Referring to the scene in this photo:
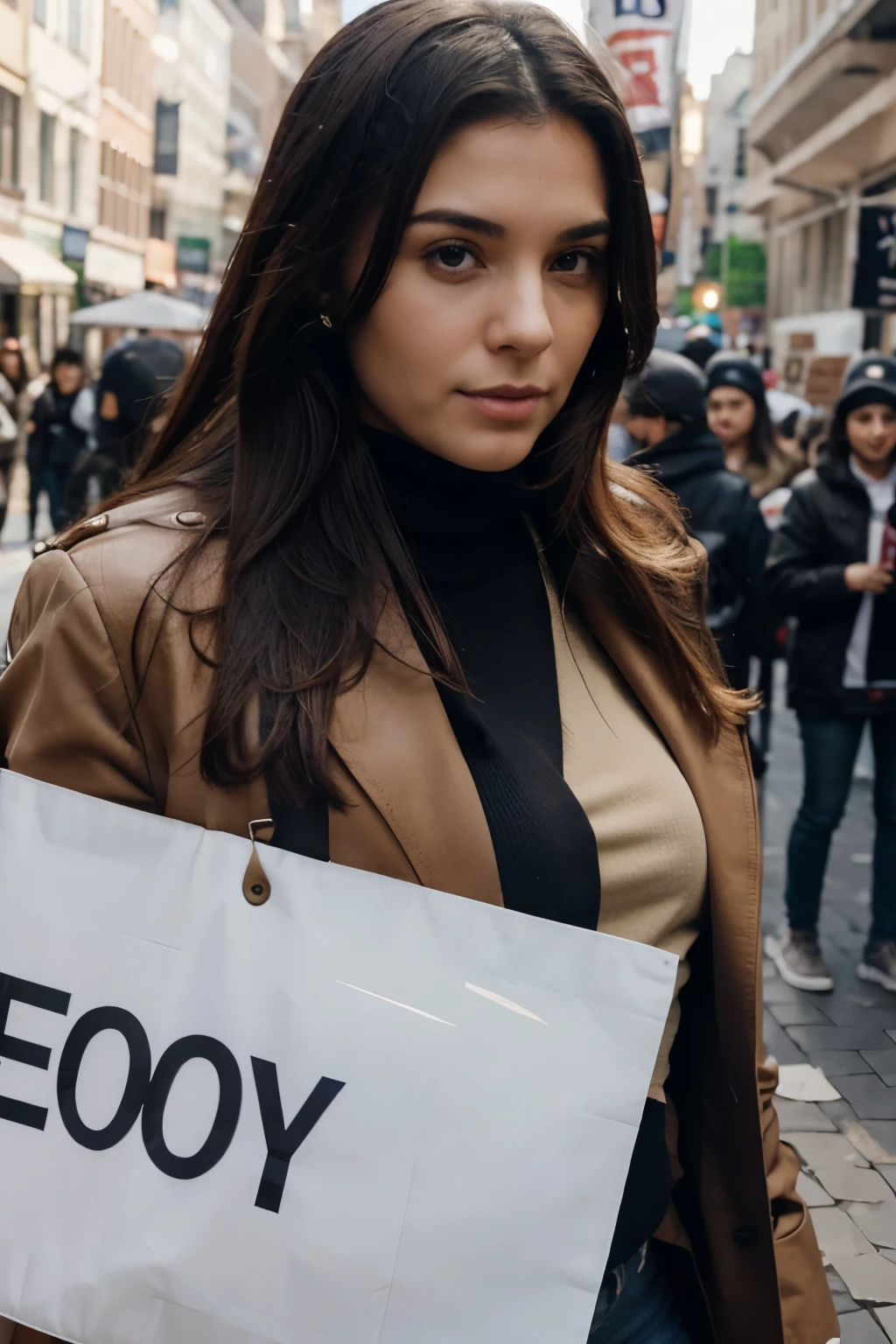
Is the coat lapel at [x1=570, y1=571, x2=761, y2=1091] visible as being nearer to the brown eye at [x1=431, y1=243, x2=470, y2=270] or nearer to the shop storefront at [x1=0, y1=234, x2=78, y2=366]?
the brown eye at [x1=431, y1=243, x2=470, y2=270]

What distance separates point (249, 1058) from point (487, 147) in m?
0.89

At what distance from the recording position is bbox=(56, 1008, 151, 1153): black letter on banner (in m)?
1.28

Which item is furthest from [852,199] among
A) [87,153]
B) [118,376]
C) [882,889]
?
[882,889]

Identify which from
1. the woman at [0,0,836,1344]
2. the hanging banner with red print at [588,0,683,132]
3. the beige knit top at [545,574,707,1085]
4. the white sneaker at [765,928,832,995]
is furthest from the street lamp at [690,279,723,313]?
the beige knit top at [545,574,707,1085]

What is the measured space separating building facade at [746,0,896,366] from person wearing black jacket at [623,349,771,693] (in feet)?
27.5

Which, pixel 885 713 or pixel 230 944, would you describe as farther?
pixel 885 713

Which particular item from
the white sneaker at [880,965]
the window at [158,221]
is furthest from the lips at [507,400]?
the window at [158,221]

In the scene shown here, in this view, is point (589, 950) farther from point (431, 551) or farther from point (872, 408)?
point (872, 408)

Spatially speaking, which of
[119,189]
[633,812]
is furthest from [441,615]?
[119,189]

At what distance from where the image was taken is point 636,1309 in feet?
5.08

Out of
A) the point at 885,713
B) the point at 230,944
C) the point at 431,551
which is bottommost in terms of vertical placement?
the point at 885,713

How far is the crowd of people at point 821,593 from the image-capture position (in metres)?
5.25

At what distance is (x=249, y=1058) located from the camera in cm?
126

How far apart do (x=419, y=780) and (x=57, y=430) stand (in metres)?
12.5
